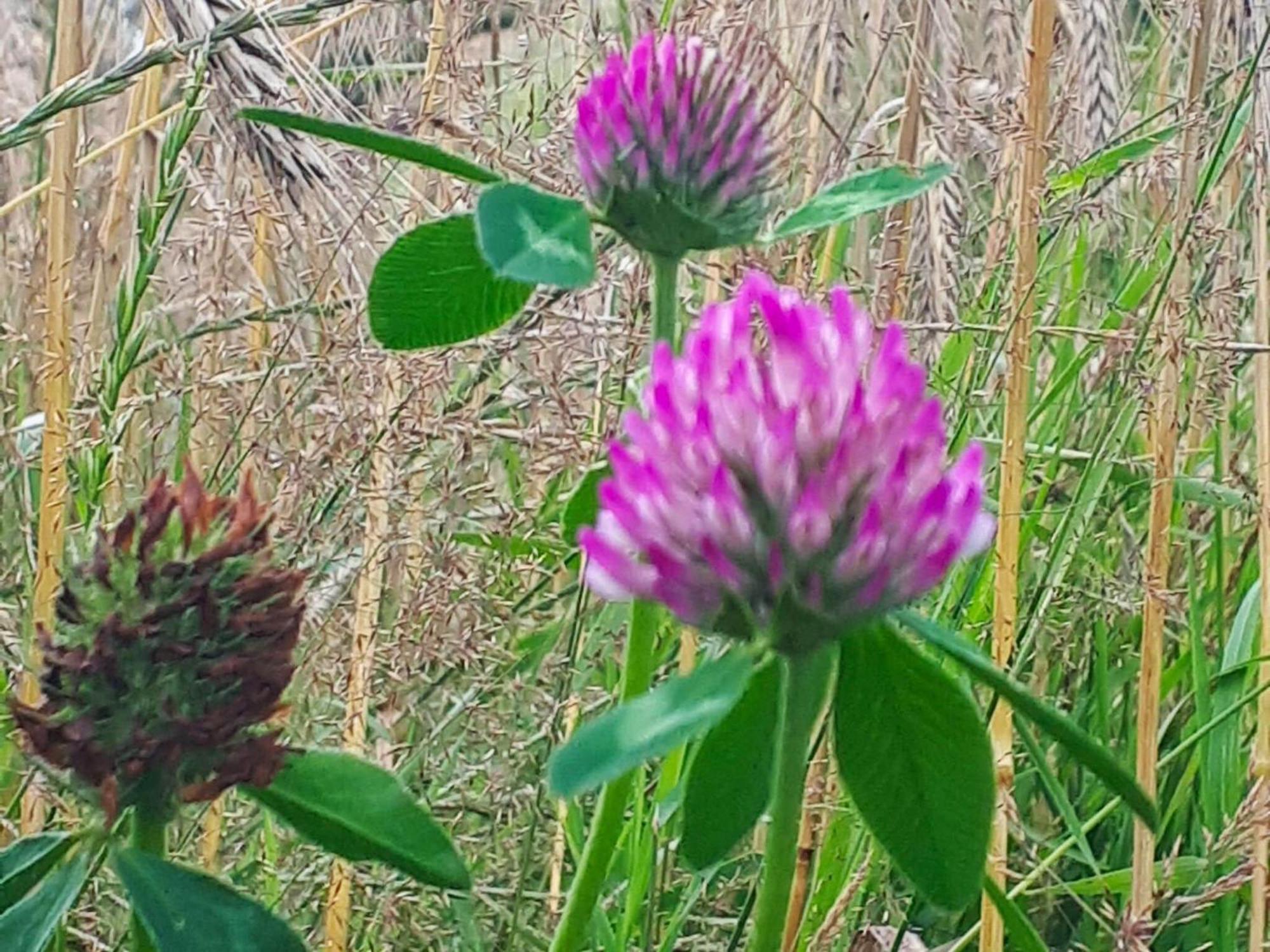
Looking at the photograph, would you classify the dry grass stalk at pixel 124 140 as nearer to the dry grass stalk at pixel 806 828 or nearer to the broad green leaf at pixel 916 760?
the dry grass stalk at pixel 806 828

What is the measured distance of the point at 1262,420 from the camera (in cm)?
87

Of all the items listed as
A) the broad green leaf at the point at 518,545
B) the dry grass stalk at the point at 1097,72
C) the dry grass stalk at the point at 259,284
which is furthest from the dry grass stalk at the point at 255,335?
the dry grass stalk at the point at 1097,72

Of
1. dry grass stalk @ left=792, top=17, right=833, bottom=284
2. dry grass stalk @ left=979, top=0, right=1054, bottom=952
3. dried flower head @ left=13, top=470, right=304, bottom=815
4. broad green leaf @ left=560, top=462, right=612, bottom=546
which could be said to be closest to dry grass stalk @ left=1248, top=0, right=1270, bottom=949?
dry grass stalk @ left=979, top=0, right=1054, bottom=952

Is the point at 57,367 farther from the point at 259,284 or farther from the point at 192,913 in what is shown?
the point at 192,913

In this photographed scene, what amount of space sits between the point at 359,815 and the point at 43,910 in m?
0.10

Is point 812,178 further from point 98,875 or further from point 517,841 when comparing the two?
point 98,875

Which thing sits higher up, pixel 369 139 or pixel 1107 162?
pixel 369 139

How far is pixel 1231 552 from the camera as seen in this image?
1305 millimetres

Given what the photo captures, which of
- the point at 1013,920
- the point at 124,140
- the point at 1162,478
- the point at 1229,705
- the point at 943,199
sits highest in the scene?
the point at 124,140

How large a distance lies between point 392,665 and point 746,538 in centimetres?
55

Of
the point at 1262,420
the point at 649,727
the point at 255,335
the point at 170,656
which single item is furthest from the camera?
the point at 255,335

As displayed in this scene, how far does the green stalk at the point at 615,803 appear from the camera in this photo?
497 millimetres

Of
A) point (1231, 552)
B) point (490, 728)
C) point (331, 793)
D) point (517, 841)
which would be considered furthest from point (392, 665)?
point (1231, 552)

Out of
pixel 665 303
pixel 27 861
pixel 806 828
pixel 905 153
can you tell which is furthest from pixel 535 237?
pixel 905 153
